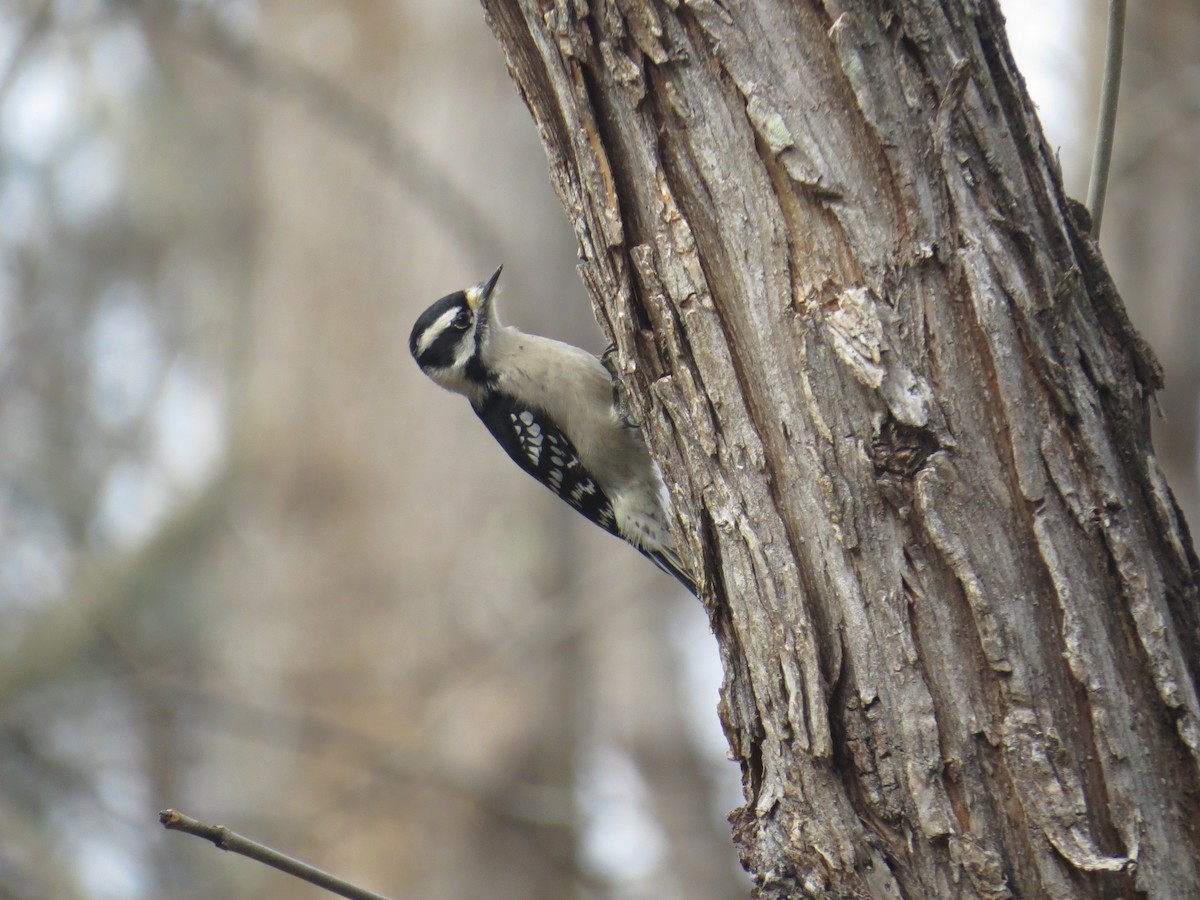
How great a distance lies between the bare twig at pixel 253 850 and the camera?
5.89 feet

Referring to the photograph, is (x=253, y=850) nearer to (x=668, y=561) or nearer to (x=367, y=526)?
(x=668, y=561)

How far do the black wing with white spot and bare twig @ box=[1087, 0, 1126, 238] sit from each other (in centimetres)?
294

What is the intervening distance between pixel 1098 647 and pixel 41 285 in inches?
359

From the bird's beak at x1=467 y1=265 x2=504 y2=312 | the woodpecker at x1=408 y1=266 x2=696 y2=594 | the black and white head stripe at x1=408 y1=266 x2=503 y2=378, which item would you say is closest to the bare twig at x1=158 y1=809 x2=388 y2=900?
the woodpecker at x1=408 y1=266 x2=696 y2=594

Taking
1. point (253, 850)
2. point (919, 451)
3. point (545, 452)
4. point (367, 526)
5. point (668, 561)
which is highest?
point (367, 526)

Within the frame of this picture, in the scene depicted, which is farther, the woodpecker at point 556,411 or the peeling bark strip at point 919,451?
the woodpecker at point 556,411

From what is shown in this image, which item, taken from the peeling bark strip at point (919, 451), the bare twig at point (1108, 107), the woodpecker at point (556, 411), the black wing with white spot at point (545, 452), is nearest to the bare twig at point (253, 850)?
the peeling bark strip at point (919, 451)

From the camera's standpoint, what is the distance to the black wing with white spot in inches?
197

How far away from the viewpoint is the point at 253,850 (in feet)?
6.04

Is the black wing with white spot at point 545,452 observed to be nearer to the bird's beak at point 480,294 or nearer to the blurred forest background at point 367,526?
the bird's beak at point 480,294

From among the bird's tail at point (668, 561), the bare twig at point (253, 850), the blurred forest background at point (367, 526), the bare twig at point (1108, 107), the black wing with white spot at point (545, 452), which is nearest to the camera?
the bare twig at point (253, 850)

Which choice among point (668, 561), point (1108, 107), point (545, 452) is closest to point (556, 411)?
point (545, 452)

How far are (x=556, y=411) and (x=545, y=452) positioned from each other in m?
0.20

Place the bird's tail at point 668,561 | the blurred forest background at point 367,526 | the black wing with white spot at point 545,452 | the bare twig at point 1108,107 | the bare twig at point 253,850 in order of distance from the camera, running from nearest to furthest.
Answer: the bare twig at point 253,850 → the bare twig at point 1108,107 → the bird's tail at point 668,561 → the black wing with white spot at point 545,452 → the blurred forest background at point 367,526
